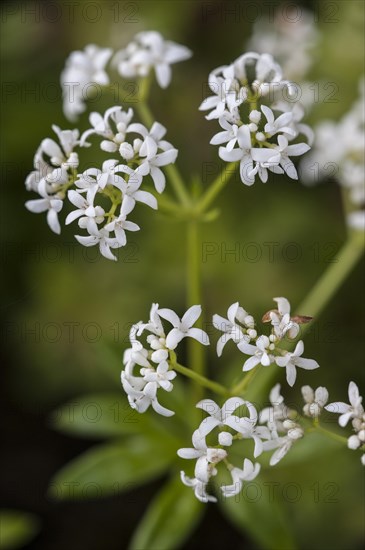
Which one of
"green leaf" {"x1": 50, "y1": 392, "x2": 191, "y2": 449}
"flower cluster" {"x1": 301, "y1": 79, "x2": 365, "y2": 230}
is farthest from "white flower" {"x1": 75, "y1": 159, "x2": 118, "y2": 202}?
"flower cluster" {"x1": 301, "y1": 79, "x2": 365, "y2": 230}

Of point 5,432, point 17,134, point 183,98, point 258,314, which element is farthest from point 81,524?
point 183,98

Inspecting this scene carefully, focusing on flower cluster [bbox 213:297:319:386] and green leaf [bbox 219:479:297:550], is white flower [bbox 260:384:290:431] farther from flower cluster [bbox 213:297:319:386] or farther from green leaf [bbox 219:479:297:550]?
green leaf [bbox 219:479:297:550]

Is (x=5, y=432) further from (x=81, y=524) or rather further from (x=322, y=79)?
(x=322, y=79)

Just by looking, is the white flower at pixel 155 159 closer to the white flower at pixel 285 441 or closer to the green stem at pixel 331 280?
the white flower at pixel 285 441

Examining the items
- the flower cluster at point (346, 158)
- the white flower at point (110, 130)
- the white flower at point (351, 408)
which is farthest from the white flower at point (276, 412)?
the flower cluster at point (346, 158)

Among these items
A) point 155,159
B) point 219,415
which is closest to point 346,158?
point 155,159
